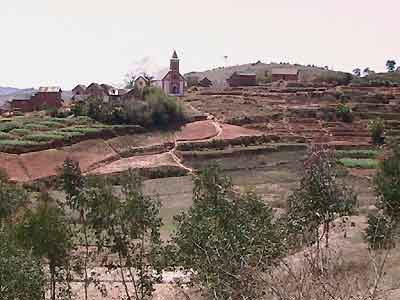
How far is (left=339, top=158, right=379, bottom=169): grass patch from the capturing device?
127 feet

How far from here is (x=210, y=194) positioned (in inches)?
692

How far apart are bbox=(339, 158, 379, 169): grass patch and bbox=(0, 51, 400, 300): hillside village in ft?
0.44

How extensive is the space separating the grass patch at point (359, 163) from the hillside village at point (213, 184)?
13 centimetres

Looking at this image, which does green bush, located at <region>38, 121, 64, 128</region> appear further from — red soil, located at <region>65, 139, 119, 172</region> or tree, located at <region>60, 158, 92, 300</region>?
tree, located at <region>60, 158, 92, 300</region>

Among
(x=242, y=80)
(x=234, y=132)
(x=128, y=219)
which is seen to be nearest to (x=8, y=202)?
(x=128, y=219)

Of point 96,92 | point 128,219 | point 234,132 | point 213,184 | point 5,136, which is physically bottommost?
point 234,132

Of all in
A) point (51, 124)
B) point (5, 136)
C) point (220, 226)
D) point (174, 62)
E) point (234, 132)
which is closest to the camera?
point (220, 226)

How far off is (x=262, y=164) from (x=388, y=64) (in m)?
77.2

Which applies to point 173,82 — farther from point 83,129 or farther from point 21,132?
point 21,132

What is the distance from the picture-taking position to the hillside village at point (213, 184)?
43.3ft

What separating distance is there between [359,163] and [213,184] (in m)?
24.2

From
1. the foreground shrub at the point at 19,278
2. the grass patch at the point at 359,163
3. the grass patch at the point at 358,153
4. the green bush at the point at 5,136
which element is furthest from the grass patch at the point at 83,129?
the foreground shrub at the point at 19,278

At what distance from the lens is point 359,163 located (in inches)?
1558

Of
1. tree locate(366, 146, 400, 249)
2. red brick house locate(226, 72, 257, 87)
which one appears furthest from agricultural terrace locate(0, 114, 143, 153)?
red brick house locate(226, 72, 257, 87)
